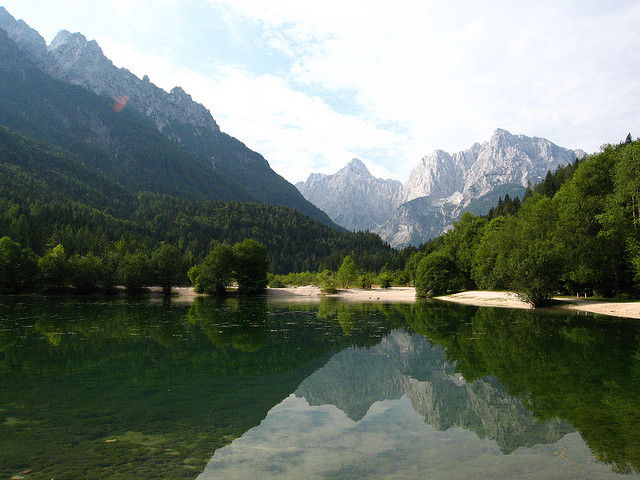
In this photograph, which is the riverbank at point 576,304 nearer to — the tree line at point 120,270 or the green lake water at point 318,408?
the green lake water at point 318,408

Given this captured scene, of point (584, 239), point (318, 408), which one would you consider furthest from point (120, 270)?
point (584, 239)

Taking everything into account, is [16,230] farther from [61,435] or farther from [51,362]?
[61,435]

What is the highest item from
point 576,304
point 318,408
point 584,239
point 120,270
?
point 584,239

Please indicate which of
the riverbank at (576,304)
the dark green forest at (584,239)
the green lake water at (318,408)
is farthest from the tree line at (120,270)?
the green lake water at (318,408)

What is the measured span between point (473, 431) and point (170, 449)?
28.2 ft

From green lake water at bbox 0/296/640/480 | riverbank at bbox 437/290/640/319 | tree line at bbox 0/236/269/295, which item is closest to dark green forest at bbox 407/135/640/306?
riverbank at bbox 437/290/640/319

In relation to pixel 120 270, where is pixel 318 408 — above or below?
below

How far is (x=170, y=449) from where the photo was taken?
32.3 ft

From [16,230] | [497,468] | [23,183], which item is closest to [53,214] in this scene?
[16,230]

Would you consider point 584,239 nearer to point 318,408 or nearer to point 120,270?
point 318,408

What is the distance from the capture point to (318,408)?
14.2 meters

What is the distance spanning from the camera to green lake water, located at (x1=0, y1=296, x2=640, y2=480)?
30.1ft

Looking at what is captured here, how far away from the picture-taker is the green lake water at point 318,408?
918 cm

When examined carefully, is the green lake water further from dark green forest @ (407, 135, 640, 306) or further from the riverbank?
dark green forest @ (407, 135, 640, 306)
